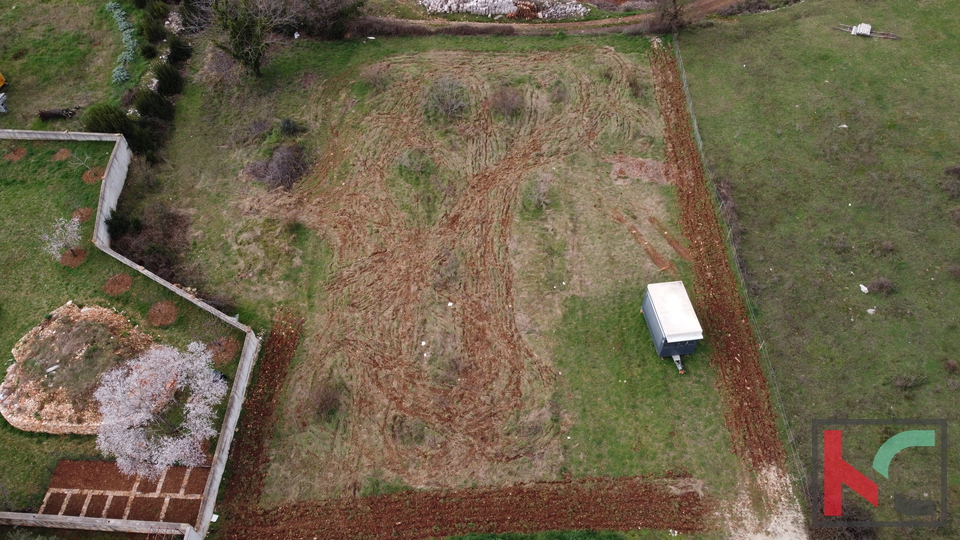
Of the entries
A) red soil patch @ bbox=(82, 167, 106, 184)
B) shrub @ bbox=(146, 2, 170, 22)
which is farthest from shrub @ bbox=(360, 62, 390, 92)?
shrub @ bbox=(146, 2, 170, 22)

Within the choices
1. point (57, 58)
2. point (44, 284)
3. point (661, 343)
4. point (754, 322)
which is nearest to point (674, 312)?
point (661, 343)

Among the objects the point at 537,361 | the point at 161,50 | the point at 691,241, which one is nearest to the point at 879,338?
the point at 691,241

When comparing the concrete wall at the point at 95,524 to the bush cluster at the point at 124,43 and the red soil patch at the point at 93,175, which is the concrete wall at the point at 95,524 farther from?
the bush cluster at the point at 124,43

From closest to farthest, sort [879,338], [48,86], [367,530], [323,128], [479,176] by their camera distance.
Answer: [367,530] < [879,338] < [479,176] < [323,128] < [48,86]

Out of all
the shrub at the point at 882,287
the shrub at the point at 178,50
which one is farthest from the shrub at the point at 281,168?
the shrub at the point at 882,287

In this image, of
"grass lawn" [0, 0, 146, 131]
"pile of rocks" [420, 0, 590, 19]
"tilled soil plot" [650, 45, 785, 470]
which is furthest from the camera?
"pile of rocks" [420, 0, 590, 19]

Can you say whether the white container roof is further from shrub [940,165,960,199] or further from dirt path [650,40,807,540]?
shrub [940,165,960,199]

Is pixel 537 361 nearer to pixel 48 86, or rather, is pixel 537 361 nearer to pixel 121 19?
pixel 48 86
